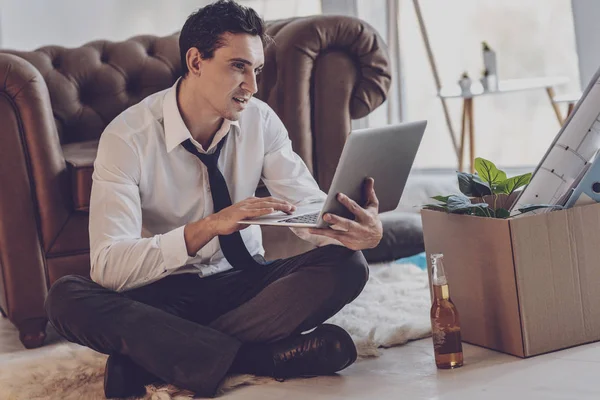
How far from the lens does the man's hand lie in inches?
65.1

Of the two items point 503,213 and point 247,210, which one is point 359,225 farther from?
point 503,213

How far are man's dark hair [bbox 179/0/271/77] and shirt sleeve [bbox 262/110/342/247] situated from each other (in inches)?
9.2

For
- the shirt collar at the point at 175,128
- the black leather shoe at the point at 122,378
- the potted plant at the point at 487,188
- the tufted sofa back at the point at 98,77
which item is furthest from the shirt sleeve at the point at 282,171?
the tufted sofa back at the point at 98,77

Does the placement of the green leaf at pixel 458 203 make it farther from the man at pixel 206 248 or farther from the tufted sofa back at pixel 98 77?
the tufted sofa back at pixel 98 77

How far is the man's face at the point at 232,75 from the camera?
190 cm

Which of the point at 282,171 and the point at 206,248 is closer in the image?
the point at 206,248

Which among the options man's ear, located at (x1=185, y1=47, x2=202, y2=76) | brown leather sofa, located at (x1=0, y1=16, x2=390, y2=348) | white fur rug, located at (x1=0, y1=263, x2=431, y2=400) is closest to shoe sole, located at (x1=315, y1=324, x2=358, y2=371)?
white fur rug, located at (x1=0, y1=263, x2=431, y2=400)

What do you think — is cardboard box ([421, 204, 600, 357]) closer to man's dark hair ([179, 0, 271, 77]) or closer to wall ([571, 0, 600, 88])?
man's dark hair ([179, 0, 271, 77])

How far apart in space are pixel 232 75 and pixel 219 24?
118mm

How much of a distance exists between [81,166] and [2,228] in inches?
10.4

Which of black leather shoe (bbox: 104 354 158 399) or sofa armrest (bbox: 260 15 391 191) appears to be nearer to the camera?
black leather shoe (bbox: 104 354 158 399)

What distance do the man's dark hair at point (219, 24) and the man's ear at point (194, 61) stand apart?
0.04 ft

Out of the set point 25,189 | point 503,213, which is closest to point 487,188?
point 503,213

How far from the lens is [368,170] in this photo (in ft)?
5.53
